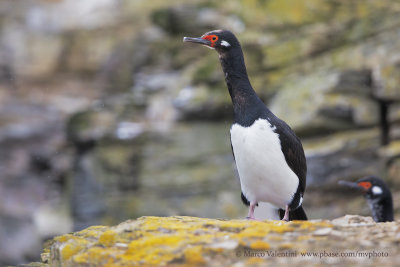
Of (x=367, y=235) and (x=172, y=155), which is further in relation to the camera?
(x=172, y=155)

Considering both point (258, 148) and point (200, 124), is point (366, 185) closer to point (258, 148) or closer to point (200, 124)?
point (258, 148)

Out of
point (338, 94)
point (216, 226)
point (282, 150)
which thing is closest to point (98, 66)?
point (338, 94)

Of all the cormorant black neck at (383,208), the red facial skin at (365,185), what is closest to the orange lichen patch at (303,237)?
the cormorant black neck at (383,208)

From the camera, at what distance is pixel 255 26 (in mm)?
18453

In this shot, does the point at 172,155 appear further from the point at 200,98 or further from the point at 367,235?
the point at 367,235

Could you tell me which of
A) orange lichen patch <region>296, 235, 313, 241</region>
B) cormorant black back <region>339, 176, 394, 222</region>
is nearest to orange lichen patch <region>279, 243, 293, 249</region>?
orange lichen patch <region>296, 235, 313, 241</region>

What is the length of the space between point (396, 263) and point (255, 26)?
1577 centimetres

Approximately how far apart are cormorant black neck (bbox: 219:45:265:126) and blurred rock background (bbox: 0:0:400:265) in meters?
8.00

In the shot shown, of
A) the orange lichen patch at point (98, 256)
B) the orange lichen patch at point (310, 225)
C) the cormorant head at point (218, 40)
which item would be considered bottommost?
the orange lichen patch at point (98, 256)

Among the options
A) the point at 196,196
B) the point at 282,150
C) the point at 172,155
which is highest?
the point at 282,150

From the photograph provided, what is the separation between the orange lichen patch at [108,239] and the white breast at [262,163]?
2193mm

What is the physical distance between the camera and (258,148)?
602cm

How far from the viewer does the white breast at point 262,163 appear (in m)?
6.02

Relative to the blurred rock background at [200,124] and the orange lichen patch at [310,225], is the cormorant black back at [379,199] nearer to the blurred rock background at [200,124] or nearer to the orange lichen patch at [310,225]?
the blurred rock background at [200,124]
